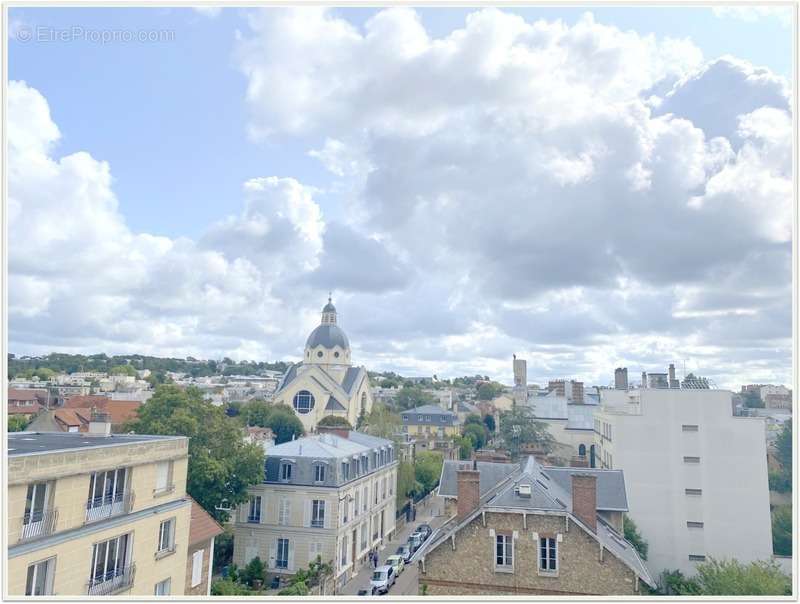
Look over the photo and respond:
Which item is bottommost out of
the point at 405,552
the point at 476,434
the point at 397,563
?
the point at 405,552

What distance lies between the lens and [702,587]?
20688 mm

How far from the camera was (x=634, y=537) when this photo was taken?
2695 centimetres

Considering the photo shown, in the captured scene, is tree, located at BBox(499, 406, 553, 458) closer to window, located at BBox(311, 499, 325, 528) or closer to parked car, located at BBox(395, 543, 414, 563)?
parked car, located at BBox(395, 543, 414, 563)

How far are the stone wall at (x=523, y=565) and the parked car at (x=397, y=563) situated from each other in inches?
440

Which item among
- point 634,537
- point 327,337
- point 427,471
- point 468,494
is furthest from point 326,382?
point 468,494

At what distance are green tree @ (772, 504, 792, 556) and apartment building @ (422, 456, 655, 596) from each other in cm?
1964

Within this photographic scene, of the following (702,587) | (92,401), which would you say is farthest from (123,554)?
(92,401)

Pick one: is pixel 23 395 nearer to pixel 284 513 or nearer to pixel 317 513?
pixel 284 513

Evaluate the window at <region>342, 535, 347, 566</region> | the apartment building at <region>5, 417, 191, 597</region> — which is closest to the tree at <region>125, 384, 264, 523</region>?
the window at <region>342, 535, 347, 566</region>

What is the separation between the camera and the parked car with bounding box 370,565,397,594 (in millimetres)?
24781

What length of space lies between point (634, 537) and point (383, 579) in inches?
472

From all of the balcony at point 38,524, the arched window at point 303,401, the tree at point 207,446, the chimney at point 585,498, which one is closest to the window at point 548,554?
the chimney at point 585,498

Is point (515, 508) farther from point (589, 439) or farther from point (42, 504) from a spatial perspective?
point (589, 439)

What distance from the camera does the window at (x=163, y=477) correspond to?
1563 centimetres
